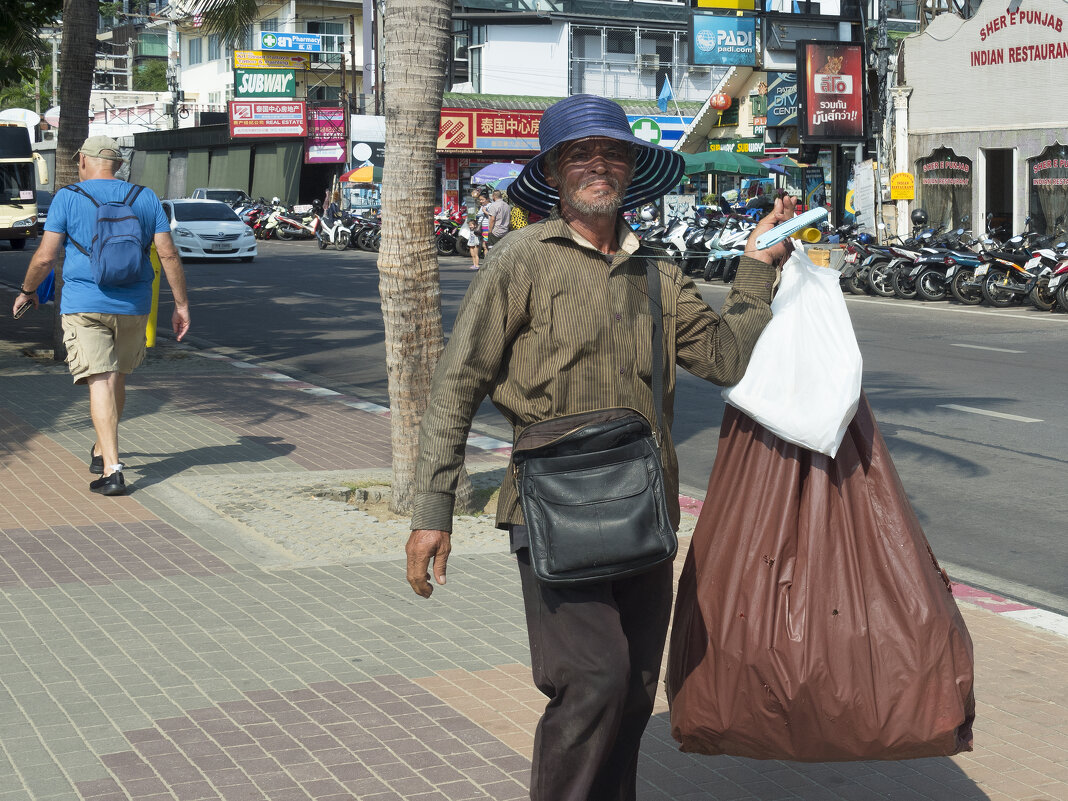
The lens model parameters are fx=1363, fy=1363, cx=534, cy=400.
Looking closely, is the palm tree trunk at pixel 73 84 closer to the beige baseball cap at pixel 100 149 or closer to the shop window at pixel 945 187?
the beige baseball cap at pixel 100 149

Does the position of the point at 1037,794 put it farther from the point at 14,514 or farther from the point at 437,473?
the point at 14,514

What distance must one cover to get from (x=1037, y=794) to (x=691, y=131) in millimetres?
42835

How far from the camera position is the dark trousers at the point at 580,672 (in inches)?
122

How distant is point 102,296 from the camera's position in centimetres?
748

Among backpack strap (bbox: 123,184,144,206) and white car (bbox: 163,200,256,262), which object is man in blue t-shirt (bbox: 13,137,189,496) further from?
white car (bbox: 163,200,256,262)

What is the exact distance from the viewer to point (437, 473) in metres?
3.22

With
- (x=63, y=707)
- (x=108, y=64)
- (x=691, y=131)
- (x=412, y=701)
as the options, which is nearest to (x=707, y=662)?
(x=412, y=701)

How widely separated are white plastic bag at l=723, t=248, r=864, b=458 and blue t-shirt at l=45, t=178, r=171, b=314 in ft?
16.5

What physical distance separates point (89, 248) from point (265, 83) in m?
50.7

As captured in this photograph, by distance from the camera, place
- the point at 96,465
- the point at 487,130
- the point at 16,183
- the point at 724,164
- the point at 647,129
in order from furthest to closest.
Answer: the point at 487,130 → the point at 16,183 → the point at 724,164 → the point at 647,129 → the point at 96,465

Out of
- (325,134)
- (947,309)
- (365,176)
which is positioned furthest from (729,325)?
(325,134)

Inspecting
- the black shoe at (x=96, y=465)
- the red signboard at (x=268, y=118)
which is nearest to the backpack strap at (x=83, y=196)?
the black shoe at (x=96, y=465)

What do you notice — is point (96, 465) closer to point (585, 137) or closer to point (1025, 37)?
point (585, 137)

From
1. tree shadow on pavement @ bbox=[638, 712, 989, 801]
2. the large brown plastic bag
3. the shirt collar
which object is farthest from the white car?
the large brown plastic bag
